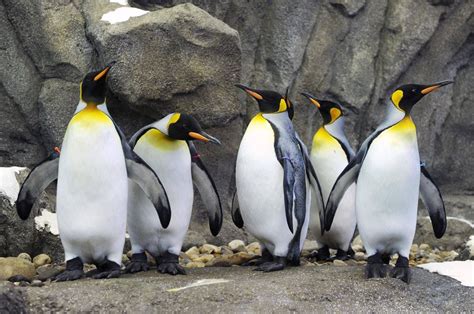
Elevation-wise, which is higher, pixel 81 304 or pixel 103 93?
pixel 103 93

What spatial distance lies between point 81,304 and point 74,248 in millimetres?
894

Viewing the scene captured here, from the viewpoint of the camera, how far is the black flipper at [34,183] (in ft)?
17.4

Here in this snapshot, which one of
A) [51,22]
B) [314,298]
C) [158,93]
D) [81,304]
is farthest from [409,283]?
[51,22]

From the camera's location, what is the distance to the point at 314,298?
179 inches

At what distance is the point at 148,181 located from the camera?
5250 mm

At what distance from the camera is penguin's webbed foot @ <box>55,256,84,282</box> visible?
5016 mm

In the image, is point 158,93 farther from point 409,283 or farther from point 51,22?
point 409,283

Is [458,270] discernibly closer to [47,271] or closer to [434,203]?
[434,203]

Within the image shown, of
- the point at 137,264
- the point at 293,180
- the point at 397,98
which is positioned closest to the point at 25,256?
the point at 137,264

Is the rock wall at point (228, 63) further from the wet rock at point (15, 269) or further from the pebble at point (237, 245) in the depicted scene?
the wet rock at point (15, 269)

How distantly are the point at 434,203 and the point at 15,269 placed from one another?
2.79 metres

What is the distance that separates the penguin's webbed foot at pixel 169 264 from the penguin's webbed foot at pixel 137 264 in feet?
0.31

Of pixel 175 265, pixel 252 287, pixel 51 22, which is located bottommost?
pixel 175 265

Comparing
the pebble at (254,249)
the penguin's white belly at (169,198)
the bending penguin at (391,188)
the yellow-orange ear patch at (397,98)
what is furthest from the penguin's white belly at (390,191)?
the pebble at (254,249)
